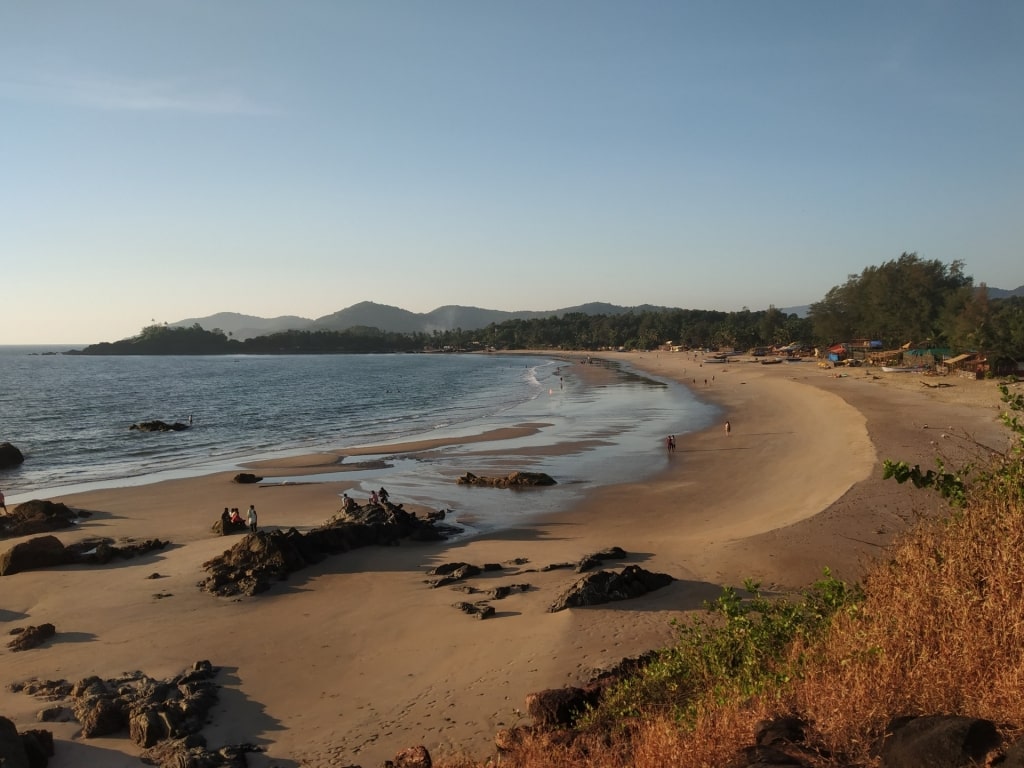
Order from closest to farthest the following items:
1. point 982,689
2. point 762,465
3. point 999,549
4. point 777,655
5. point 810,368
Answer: point 982,689
point 999,549
point 777,655
point 762,465
point 810,368

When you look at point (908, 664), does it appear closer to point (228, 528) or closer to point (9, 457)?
point (228, 528)

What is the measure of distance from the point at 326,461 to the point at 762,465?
74.7ft

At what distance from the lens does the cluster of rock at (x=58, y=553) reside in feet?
62.4

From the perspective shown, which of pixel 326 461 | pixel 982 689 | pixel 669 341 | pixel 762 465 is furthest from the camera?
pixel 669 341

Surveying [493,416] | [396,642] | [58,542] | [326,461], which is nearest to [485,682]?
[396,642]

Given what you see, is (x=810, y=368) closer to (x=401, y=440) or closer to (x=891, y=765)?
(x=401, y=440)

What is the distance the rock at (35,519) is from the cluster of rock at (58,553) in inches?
139

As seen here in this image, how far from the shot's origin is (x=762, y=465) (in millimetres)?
32219

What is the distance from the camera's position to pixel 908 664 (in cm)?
619

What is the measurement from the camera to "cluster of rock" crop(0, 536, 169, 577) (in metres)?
19.0

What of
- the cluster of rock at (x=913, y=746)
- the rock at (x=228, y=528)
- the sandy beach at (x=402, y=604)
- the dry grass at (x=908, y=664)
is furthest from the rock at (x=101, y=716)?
the rock at (x=228, y=528)

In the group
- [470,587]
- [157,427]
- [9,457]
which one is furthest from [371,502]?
[157,427]

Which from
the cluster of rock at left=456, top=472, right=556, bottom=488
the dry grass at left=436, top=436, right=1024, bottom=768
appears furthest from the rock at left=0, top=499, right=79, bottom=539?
the dry grass at left=436, top=436, right=1024, bottom=768

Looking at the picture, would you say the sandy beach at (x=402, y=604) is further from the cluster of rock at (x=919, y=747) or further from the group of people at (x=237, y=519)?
the cluster of rock at (x=919, y=747)
